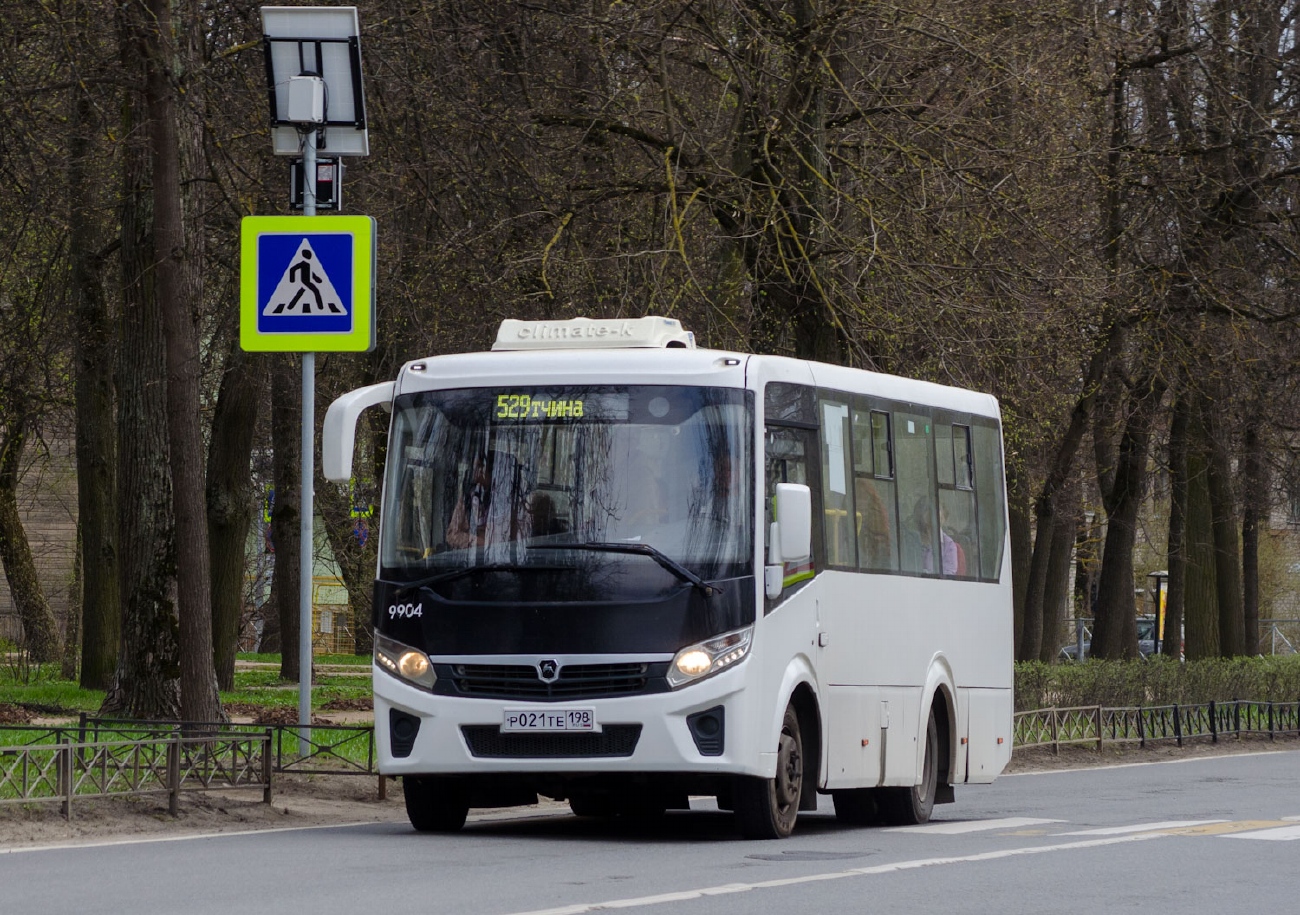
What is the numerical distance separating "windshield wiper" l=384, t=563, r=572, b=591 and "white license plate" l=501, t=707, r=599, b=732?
0.84 m

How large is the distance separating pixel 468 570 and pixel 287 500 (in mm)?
20471

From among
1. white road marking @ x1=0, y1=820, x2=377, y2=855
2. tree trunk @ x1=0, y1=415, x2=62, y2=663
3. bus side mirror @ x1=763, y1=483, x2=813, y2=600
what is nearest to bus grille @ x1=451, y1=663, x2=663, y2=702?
bus side mirror @ x1=763, y1=483, x2=813, y2=600

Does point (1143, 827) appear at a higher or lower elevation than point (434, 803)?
lower

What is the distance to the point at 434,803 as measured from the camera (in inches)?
550

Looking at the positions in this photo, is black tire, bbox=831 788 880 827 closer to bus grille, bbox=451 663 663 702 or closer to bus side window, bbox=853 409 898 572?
bus side window, bbox=853 409 898 572

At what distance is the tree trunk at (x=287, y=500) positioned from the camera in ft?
99.9

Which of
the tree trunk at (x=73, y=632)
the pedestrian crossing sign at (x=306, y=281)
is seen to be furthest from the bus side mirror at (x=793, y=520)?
the tree trunk at (x=73, y=632)

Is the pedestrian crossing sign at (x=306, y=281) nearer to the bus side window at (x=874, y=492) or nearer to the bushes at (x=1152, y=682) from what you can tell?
the bus side window at (x=874, y=492)

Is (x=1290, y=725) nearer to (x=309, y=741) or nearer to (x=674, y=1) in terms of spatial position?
(x=674, y=1)

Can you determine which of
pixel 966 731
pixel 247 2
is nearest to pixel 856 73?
pixel 247 2

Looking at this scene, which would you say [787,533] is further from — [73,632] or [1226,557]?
[1226,557]

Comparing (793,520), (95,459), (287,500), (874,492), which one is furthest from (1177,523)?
(793,520)

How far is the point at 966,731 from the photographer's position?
17141 mm

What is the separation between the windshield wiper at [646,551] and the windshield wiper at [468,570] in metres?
0.13
